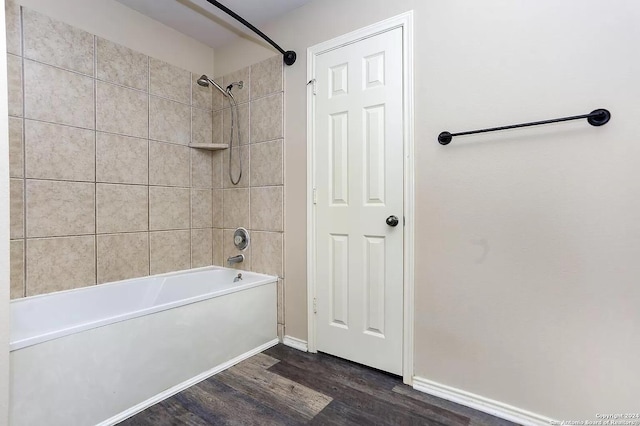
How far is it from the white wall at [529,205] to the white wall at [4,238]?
174 cm

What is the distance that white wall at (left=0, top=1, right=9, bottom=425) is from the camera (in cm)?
109

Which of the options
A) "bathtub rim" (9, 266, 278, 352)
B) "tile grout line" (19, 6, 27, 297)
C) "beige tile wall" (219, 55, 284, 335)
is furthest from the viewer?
"beige tile wall" (219, 55, 284, 335)

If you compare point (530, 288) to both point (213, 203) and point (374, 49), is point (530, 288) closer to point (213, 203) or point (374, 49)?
point (374, 49)

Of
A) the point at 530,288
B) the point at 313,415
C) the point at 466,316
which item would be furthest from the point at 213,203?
the point at 530,288

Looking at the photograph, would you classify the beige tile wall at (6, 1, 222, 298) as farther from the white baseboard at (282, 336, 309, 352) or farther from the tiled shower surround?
the white baseboard at (282, 336, 309, 352)

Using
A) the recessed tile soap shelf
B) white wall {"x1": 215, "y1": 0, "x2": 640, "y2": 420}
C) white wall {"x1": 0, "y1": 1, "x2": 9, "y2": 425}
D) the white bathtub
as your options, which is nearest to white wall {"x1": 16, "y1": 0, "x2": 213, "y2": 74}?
the recessed tile soap shelf

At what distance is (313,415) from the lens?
4.91 ft

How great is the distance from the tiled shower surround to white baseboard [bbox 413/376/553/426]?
1128 mm

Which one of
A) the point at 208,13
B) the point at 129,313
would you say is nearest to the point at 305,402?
the point at 129,313

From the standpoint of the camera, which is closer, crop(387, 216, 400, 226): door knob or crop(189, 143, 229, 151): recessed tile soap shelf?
crop(387, 216, 400, 226): door knob

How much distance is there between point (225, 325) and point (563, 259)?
1.84 m

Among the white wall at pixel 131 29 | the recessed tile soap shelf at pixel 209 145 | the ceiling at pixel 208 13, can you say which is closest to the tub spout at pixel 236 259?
the recessed tile soap shelf at pixel 209 145

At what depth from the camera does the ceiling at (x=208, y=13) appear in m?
2.10

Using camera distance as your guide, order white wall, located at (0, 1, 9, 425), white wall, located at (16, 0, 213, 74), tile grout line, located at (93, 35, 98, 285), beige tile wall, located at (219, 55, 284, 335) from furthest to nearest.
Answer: beige tile wall, located at (219, 55, 284, 335) → tile grout line, located at (93, 35, 98, 285) → white wall, located at (16, 0, 213, 74) → white wall, located at (0, 1, 9, 425)
